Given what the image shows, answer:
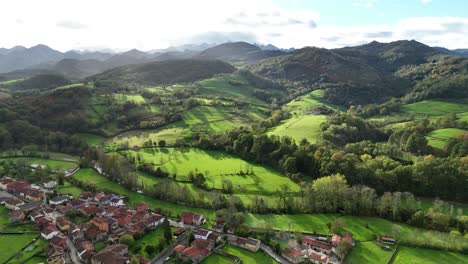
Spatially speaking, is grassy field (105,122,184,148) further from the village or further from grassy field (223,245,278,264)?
grassy field (223,245,278,264)

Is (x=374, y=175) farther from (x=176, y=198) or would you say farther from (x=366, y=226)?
(x=176, y=198)

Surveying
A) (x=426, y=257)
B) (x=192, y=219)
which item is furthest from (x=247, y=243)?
(x=426, y=257)

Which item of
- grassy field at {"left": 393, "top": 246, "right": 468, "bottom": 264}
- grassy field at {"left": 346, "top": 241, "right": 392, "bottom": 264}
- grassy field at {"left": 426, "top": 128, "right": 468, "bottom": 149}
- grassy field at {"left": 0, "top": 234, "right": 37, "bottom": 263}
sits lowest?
grassy field at {"left": 393, "top": 246, "right": 468, "bottom": 264}

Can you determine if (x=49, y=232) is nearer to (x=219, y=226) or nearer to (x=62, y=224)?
(x=62, y=224)

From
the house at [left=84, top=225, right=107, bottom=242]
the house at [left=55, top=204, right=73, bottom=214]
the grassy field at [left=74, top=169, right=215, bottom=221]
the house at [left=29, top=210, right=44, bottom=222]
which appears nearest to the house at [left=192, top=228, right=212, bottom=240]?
the grassy field at [left=74, top=169, right=215, bottom=221]

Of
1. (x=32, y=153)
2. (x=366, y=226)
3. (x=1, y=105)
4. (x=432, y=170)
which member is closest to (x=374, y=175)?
(x=432, y=170)
